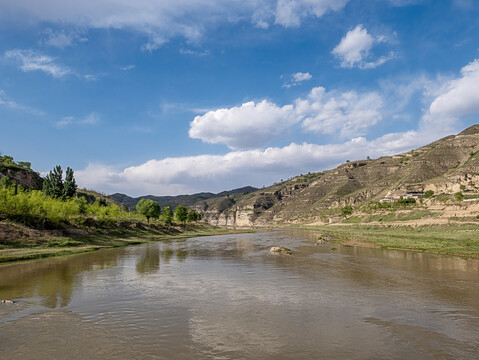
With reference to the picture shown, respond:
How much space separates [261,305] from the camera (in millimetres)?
16547

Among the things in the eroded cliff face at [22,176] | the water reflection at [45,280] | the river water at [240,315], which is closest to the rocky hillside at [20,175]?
the eroded cliff face at [22,176]

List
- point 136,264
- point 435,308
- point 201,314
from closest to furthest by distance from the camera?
1. point 201,314
2. point 435,308
3. point 136,264

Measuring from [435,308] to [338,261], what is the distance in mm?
19264

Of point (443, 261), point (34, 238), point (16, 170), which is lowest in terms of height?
point (443, 261)

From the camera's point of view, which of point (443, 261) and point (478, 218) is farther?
point (478, 218)

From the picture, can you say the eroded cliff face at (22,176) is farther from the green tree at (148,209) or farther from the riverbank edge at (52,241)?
the riverbank edge at (52,241)

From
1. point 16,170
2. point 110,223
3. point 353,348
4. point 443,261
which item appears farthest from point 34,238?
point 16,170

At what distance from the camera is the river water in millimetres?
10711

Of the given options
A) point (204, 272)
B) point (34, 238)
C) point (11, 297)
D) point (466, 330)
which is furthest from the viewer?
point (34, 238)

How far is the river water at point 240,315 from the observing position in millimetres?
10711

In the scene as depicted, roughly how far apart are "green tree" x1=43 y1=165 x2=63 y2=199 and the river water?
2897 inches

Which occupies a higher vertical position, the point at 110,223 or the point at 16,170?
the point at 16,170

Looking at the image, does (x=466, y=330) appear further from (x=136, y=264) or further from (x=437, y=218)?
(x=437, y=218)

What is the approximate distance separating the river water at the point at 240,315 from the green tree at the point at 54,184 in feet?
241
